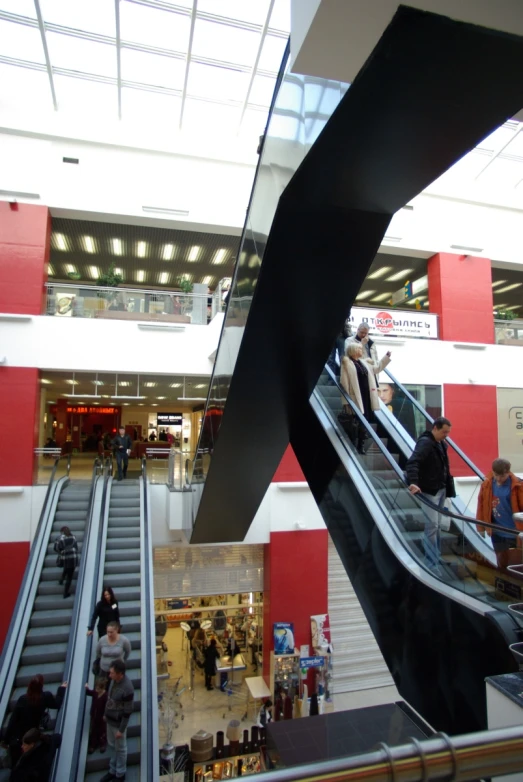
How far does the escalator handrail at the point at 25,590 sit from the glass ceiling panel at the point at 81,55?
10053 mm

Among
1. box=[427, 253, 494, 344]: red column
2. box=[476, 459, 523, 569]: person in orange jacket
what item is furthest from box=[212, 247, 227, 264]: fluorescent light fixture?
box=[476, 459, 523, 569]: person in orange jacket

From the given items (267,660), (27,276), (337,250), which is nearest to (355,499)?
(337,250)

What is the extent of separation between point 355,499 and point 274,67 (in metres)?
12.1

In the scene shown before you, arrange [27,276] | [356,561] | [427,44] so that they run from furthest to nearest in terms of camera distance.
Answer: [27,276], [356,561], [427,44]

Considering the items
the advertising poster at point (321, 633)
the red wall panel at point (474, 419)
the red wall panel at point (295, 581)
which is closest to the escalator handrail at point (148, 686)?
the red wall panel at point (295, 581)

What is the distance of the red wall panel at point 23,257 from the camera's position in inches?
503

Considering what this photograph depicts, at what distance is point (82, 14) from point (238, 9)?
11.7 ft

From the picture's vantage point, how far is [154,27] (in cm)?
1221

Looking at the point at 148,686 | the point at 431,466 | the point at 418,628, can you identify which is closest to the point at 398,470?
the point at 431,466

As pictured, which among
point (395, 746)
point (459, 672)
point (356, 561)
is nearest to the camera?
point (395, 746)

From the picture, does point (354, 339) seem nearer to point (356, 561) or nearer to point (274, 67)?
point (356, 561)

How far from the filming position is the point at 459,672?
4.11m

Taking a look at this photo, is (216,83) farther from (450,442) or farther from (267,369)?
(450,442)

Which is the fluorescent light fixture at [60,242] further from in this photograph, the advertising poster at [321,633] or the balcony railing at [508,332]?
the balcony railing at [508,332]
